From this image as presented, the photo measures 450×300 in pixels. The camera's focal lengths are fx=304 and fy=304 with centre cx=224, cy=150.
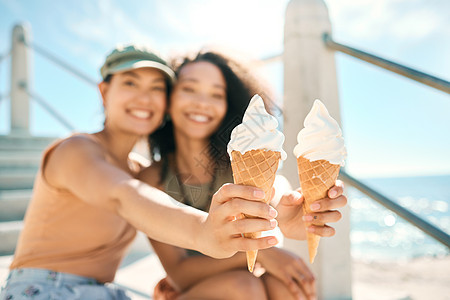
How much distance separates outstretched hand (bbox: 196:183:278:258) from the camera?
2.00ft

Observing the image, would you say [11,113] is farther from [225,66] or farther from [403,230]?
[403,230]

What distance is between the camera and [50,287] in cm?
117

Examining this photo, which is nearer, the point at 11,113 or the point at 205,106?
the point at 205,106

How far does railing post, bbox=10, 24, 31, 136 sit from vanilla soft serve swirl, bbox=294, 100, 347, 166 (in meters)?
4.68

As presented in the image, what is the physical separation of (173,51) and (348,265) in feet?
4.98

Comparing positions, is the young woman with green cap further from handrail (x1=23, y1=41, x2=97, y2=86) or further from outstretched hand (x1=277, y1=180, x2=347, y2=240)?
handrail (x1=23, y1=41, x2=97, y2=86)

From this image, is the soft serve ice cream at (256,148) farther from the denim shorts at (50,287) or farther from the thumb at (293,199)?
the denim shorts at (50,287)

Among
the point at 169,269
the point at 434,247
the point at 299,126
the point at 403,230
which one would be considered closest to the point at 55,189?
the point at 169,269

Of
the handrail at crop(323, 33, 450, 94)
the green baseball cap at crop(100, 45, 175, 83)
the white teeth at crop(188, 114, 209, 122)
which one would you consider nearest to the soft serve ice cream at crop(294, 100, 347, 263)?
the handrail at crop(323, 33, 450, 94)

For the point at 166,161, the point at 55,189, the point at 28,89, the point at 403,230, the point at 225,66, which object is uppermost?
the point at 28,89

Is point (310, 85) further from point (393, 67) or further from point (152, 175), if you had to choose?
point (152, 175)

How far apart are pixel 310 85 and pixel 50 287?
1.46 metres

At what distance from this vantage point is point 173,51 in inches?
70.9

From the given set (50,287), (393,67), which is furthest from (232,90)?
(50,287)
